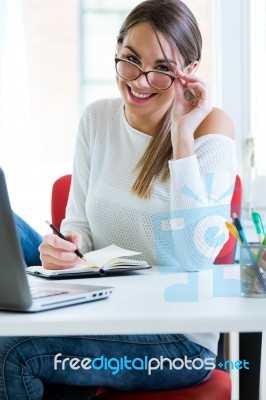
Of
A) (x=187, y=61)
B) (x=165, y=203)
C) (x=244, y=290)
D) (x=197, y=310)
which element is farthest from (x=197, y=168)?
(x=197, y=310)

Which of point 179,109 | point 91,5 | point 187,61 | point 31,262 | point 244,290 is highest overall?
point 91,5

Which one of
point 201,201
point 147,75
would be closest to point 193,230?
point 201,201

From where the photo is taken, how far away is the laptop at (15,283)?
1022 millimetres

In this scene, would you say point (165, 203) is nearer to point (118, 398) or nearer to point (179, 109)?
point (179, 109)

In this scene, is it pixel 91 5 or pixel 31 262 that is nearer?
pixel 31 262

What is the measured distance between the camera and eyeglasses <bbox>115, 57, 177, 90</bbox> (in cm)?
181

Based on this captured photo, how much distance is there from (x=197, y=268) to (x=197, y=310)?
19.1 inches

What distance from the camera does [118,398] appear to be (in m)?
1.34

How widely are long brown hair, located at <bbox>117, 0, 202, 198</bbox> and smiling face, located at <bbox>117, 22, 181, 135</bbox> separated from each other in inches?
0.8

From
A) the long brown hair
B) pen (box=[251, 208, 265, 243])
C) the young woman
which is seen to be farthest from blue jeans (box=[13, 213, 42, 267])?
A: pen (box=[251, 208, 265, 243])

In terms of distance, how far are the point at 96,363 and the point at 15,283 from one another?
0.32 meters

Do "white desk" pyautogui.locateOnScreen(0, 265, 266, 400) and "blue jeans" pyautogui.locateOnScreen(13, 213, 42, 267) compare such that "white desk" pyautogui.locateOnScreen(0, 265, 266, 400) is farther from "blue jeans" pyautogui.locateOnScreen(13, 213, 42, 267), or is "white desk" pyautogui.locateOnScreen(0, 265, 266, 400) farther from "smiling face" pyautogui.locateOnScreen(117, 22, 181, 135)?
"smiling face" pyautogui.locateOnScreen(117, 22, 181, 135)

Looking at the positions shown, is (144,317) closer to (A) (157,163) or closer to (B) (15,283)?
(B) (15,283)

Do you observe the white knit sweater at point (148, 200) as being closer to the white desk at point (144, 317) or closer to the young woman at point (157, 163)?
the young woman at point (157, 163)
